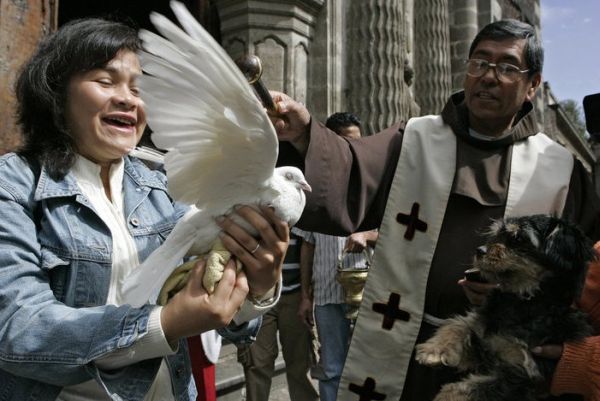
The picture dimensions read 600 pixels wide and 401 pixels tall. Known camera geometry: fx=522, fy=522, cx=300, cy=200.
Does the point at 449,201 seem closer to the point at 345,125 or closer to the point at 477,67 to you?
the point at 477,67

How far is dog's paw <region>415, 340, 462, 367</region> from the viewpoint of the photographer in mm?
1862

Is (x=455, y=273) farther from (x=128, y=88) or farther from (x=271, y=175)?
(x=128, y=88)

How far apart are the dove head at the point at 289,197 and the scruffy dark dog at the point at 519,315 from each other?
32.7 inches

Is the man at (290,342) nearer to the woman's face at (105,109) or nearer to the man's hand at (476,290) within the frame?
the man's hand at (476,290)

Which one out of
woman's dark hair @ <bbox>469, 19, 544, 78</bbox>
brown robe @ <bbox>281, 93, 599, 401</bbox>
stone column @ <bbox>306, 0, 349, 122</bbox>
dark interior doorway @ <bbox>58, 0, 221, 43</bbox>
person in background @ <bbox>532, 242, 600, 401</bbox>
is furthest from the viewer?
stone column @ <bbox>306, 0, 349, 122</bbox>

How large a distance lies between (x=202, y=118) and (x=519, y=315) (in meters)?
1.32

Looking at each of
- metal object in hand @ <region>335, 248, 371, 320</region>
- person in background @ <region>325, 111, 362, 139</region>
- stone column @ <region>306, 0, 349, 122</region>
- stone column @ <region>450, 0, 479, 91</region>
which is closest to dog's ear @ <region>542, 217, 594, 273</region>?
metal object in hand @ <region>335, 248, 371, 320</region>

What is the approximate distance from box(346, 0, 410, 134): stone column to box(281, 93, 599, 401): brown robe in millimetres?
3563

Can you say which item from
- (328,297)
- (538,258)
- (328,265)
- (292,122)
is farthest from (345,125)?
(538,258)

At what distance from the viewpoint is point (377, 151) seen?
248cm

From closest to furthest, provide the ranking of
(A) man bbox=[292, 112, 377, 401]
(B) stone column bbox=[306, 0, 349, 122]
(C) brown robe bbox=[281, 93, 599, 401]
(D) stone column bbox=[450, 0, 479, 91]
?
(C) brown robe bbox=[281, 93, 599, 401]
(A) man bbox=[292, 112, 377, 401]
(B) stone column bbox=[306, 0, 349, 122]
(D) stone column bbox=[450, 0, 479, 91]

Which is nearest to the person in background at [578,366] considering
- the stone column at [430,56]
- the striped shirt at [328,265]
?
the striped shirt at [328,265]

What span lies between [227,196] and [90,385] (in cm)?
59

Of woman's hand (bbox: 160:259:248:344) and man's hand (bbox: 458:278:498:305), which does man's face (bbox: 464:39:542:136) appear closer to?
man's hand (bbox: 458:278:498:305)
